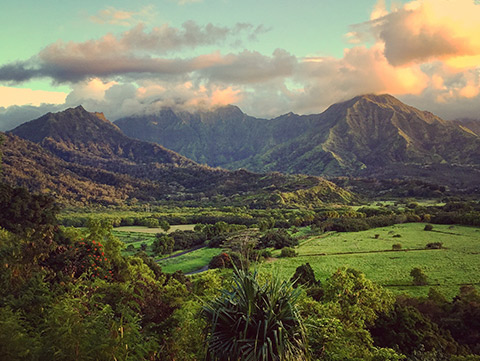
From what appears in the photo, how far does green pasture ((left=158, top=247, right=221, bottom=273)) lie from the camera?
81.6 m

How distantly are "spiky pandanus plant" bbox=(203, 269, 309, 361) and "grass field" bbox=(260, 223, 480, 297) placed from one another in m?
26.5

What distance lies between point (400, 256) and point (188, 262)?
49.0 metres

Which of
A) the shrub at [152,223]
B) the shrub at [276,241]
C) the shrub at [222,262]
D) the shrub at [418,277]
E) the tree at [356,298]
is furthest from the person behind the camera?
the shrub at [152,223]

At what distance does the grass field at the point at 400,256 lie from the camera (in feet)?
183

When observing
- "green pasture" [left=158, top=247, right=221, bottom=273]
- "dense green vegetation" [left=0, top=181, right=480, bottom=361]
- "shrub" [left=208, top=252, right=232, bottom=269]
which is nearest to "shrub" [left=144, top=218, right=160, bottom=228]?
"green pasture" [left=158, top=247, right=221, bottom=273]

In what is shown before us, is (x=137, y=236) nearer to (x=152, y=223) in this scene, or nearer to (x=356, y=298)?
(x=152, y=223)

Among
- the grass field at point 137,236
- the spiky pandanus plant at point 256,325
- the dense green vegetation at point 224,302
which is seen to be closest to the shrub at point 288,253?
the dense green vegetation at point 224,302

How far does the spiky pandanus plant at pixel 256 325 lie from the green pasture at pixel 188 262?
68.3m

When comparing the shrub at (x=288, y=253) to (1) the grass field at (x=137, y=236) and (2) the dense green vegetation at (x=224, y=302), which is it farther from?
(1) the grass field at (x=137, y=236)

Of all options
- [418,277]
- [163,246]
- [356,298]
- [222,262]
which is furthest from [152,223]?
[356,298]

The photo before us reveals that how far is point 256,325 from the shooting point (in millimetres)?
12016

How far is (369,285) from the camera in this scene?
2970cm

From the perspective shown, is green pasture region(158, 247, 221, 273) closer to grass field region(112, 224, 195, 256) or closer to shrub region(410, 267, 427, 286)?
grass field region(112, 224, 195, 256)

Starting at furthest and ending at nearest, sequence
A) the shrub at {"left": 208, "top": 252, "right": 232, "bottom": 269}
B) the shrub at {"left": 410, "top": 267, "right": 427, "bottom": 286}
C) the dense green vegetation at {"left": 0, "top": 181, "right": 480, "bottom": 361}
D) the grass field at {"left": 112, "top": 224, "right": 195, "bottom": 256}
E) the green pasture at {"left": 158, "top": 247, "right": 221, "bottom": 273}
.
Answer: the grass field at {"left": 112, "top": 224, "right": 195, "bottom": 256}, the green pasture at {"left": 158, "top": 247, "right": 221, "bottom": 273}, the shrub at {"left": 208, "top": 252, "right": 232, "bottom": 269}, the shrub at {"left": 410, "top": 267, "right": 427, "bottom": 286}, the dense green vegetation at {"left": 0, "top": 181, "right": 480, "bottom": 361}
